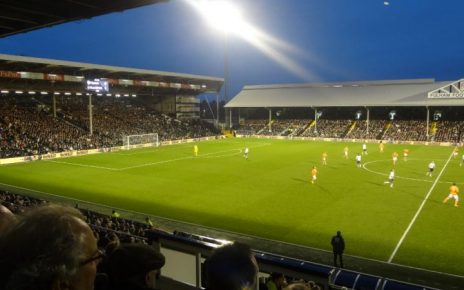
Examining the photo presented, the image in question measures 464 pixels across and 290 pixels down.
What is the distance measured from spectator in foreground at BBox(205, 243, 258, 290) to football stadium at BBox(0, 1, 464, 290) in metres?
0.04

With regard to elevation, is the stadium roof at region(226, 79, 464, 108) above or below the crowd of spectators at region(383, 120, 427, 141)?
above

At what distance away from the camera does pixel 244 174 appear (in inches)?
Answer: 1256

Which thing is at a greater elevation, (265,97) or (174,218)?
(265,97)

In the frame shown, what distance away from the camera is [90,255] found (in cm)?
166

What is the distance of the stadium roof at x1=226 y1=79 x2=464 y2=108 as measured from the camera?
62562 mm

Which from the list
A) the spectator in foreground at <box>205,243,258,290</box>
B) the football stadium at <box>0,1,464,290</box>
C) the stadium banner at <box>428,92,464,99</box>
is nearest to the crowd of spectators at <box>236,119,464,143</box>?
the football stadium at <box>0,1,464,290</box>

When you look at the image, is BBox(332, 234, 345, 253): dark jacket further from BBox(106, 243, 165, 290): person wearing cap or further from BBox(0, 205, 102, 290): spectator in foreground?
BBox(0, 205, 102, 290): spectator in foreground

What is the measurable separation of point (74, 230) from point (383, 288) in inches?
186

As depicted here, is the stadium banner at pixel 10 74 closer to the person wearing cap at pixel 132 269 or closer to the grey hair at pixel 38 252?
the person wearing cap at pixel 132 269

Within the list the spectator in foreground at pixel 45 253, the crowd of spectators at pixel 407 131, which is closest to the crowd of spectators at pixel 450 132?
the crowd of spectators at pixel 407 131

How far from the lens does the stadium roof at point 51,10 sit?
418 inches

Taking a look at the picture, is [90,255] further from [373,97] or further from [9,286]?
[373,97]

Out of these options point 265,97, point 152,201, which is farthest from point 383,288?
point 265,97

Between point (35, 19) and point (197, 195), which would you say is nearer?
point (35, 19)
